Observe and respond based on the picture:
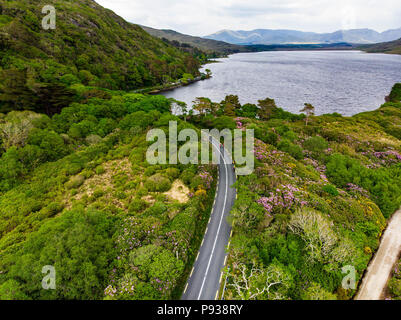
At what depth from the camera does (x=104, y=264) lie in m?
20.4

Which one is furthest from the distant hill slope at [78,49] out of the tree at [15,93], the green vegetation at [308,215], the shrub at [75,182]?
the green vegetation at [308,215]

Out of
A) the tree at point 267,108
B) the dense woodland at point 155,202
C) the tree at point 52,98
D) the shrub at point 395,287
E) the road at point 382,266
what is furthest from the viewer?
the tree at point 267,108

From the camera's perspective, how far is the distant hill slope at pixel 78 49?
6995cm

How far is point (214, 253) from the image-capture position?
80.7ft

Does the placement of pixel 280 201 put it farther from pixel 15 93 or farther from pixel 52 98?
pixel 15 93

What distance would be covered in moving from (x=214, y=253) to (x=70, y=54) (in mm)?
115169

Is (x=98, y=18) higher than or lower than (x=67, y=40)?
higher

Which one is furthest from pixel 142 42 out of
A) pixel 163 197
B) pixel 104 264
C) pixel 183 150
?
pixel 104 264

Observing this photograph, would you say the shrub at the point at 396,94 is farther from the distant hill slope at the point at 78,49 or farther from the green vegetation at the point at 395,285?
the distant hill slope at the point at 78,49

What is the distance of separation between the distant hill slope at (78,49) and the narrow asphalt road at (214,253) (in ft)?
184

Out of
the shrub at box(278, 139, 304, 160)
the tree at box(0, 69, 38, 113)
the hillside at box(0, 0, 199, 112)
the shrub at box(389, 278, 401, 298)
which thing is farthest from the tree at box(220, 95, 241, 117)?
the shrub at box(389, 278, 401, 298)

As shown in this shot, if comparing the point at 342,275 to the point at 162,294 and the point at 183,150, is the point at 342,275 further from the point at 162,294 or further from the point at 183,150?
the point at 183,150

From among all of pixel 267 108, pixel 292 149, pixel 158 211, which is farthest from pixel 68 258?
pixel 267 108

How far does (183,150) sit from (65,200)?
22.6 meters
